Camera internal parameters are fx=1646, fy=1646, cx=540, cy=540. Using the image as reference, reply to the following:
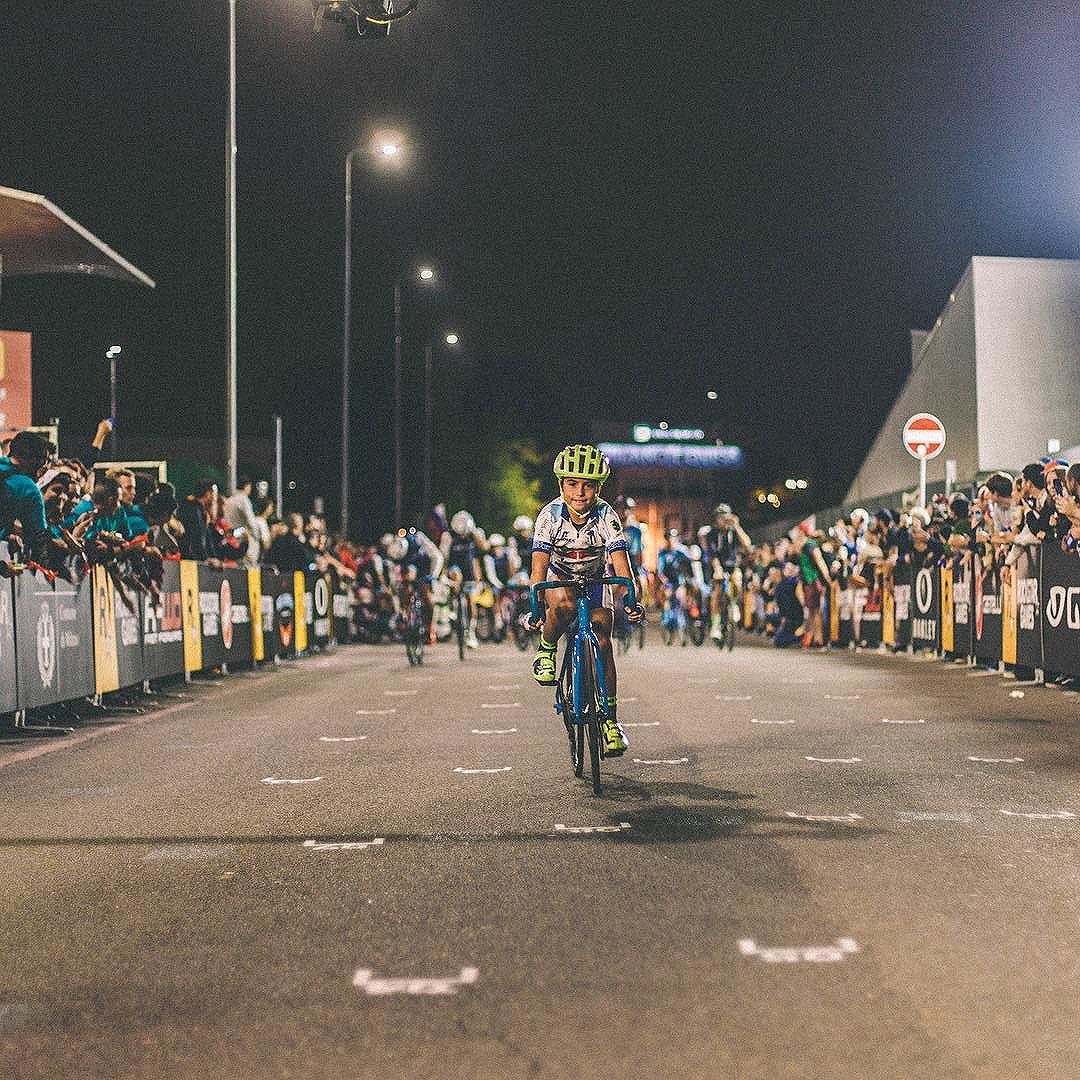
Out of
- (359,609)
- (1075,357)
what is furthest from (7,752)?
(1075,357)

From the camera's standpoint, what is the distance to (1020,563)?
1717 centimetres

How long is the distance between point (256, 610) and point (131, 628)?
649cm

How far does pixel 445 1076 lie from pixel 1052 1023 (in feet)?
5.07

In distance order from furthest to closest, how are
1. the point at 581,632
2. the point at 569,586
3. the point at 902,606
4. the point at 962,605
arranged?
the point at 902,606 → the point at 962,605 → the point at 569,586 → the point at 581,632

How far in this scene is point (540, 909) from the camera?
18.3 ft

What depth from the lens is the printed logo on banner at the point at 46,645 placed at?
1223 centimetres

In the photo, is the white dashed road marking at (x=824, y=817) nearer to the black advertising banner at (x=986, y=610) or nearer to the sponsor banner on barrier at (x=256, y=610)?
the black advertising banner at (x=986, y=610)

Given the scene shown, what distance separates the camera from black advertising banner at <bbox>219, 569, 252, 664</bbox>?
19.5 meters

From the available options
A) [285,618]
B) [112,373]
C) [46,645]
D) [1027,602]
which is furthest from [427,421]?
[46,645]

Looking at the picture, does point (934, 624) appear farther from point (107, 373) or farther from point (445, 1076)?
point (107, 373)

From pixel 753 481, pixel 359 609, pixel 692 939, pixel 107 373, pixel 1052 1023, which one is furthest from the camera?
pixel 753 481

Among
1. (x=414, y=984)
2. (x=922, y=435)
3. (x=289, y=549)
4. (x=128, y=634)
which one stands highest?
(x=922, y=435)

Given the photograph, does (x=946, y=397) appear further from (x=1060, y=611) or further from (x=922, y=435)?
(x=1060, y=611)

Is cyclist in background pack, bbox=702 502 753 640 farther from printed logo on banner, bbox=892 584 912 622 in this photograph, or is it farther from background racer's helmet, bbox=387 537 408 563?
background racer's helmet, bbox=387 537 408 563
